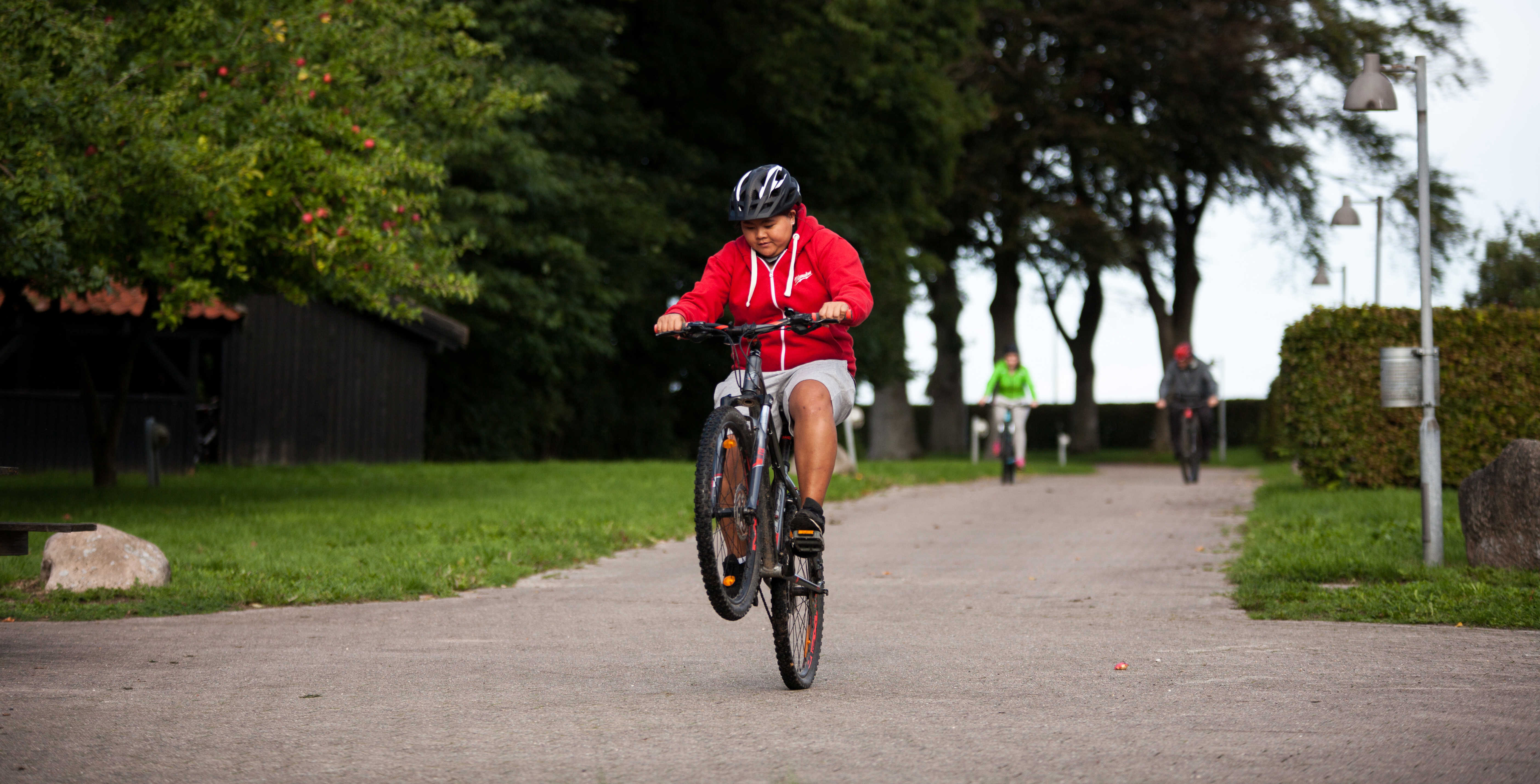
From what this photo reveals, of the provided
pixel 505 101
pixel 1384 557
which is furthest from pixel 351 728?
pixel 505 101

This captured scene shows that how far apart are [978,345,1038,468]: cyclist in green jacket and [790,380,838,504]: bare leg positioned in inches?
594

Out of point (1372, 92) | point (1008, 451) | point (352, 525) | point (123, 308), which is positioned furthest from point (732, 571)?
point (123, 308)

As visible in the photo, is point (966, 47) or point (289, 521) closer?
point (289, 521)

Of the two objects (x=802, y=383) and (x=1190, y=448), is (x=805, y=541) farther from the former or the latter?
(x=1190, y=448)

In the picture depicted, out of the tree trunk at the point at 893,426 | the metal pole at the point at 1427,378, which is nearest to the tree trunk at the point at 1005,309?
the tree trunk at the point at 893,426

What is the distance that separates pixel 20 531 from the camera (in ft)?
21.4

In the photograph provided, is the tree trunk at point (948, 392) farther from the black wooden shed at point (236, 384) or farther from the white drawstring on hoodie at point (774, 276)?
the white drawstring on hoodie at point (774, 276)

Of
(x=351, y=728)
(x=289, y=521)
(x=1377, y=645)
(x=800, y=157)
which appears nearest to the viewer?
(x=351, y=728)

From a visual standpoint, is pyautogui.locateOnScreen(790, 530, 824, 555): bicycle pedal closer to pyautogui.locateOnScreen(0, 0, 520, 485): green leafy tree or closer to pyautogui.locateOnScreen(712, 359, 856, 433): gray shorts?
pyautogui.locateOnScreen(712, 359, 856, 433): gray shorts

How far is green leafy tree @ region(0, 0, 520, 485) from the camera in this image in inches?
473

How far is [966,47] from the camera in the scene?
29.7 metres

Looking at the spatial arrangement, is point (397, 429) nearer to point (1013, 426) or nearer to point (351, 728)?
point (1013, 426)

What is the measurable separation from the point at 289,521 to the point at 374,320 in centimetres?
1523

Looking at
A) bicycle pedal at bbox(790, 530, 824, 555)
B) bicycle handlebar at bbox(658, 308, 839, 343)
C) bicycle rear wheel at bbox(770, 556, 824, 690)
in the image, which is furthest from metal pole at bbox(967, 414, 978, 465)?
bicycle handlebar at bbox(658, 308, 839, 343)
